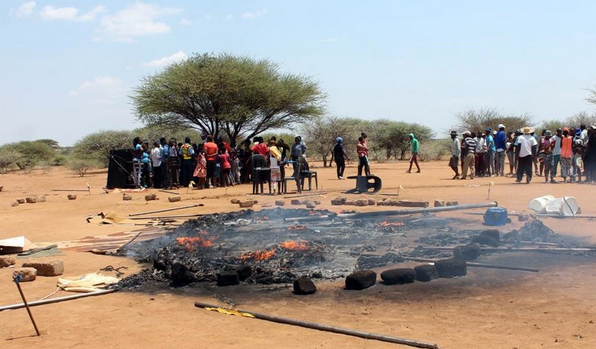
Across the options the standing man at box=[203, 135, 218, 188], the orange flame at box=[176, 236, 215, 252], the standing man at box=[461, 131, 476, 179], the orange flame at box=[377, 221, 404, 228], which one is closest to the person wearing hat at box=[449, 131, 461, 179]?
the standing man at box=[461, 131, 476, 179]

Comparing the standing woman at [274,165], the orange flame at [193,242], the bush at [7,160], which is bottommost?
the orange flame at [193,242]

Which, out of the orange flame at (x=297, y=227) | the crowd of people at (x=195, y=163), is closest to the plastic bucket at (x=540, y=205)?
the orange flame at (x=297, y=227)

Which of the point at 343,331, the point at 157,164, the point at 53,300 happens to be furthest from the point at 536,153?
the point at 53,300

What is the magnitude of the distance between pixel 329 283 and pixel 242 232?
4.02 m

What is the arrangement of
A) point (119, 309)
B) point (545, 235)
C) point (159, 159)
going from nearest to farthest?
point (119, 309) → point (545, 235) → point (159, 159)

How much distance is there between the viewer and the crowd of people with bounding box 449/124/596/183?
1764cm

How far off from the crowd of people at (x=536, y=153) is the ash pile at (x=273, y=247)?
301 inches

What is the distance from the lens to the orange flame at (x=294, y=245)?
8828 mm

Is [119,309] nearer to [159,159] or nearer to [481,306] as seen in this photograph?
[481,306]

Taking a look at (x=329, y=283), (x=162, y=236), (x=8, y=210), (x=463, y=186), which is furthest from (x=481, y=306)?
(x=8, y=210)

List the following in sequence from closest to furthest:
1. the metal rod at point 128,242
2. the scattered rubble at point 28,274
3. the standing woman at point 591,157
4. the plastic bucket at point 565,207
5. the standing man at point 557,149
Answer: the scattered rubble at point 28,274
the metal rod at point 128,242
the plastic bucket at point 565,207
the standing woman at point 591,157
the standing man at point 557,149

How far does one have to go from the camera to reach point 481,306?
592 cm

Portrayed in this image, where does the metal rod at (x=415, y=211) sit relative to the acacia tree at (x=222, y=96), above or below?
below

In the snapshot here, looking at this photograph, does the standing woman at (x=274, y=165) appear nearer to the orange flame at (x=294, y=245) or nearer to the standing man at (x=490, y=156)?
the orange flame at (x=294, y=245)
